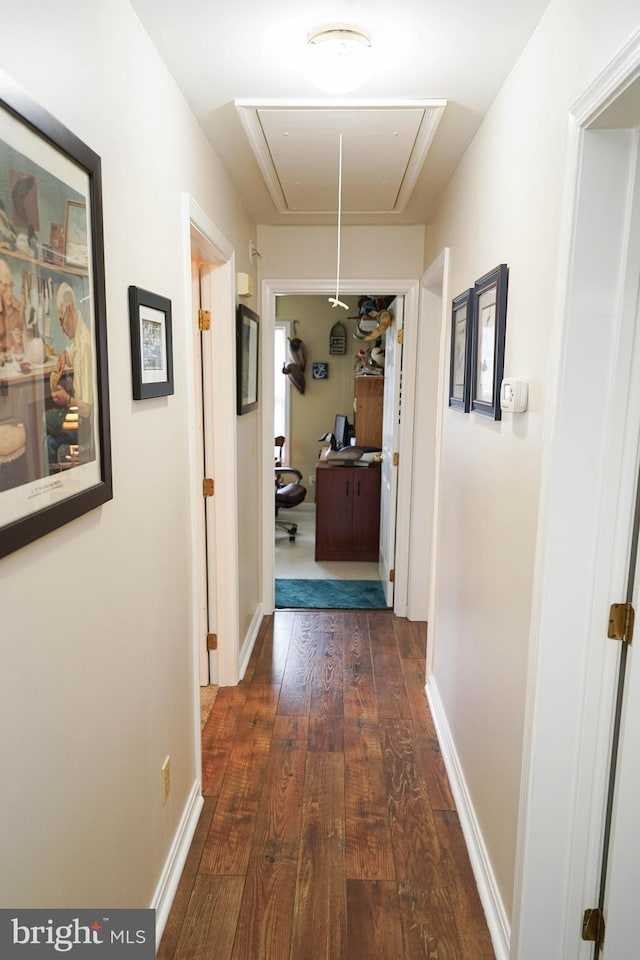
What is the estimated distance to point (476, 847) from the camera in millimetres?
1999

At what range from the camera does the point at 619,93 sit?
42.7 inches

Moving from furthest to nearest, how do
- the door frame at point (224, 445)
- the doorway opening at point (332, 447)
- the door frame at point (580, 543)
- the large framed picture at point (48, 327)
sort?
the doorway opening at point (332, 447) → the door frame at point (224, 445) → the door frame at point (580, 543) → the large framed picture at point (48, 327)

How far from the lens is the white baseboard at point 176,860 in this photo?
68.5 inches

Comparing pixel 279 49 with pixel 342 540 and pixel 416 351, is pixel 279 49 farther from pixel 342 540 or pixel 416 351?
pixel 342 540

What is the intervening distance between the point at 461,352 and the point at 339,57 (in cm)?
114

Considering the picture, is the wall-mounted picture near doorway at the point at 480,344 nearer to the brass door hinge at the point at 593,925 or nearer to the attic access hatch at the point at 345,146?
the attic access hatch at the point at 345,146

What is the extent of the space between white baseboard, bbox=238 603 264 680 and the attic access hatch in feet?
7.74

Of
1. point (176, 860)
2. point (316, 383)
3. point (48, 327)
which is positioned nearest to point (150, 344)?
point (48, 327)

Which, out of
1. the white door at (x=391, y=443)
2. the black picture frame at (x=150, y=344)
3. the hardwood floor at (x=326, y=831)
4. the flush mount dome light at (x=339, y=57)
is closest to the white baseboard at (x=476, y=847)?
the hardwood floor at (x=326, y=831)

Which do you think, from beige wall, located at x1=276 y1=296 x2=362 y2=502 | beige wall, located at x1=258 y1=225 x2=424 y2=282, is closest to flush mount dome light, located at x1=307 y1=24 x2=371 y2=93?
beige wall, located at x1=258 y1=225 x2=424 y2=282

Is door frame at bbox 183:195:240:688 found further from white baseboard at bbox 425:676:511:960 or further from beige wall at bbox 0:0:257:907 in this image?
white baseboard at bbox 425:676:511:960

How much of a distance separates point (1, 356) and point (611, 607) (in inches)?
51.7

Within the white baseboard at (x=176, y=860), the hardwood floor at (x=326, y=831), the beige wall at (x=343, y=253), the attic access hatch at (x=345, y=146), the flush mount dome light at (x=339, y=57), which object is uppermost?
the attic access hatch at (x=345, y=146)

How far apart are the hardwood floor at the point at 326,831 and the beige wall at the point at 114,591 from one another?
0.25m
